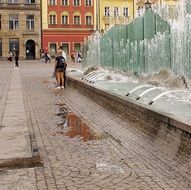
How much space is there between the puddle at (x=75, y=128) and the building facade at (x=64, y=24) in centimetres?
5938

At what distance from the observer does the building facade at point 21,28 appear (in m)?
69.6

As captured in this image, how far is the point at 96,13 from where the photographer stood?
7394 centimetres

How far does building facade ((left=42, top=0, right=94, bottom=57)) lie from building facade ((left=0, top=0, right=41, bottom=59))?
3.84ft

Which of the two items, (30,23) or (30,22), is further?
(30,22)

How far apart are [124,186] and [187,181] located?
0.78m

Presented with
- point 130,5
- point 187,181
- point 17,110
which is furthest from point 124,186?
point 130,5

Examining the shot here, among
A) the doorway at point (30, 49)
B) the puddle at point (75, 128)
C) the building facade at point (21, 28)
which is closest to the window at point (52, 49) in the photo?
the building facade at point (21, 28)

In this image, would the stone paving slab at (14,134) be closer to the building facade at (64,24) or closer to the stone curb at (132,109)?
the stone curb at (132,109)

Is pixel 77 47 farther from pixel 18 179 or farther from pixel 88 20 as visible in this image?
pixel 18 179

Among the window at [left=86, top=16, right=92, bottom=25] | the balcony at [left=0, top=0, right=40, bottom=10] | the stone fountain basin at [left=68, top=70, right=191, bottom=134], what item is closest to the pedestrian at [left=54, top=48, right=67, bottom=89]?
the stone fountain basin at [left=68, top=70, right=191, bottom=134]

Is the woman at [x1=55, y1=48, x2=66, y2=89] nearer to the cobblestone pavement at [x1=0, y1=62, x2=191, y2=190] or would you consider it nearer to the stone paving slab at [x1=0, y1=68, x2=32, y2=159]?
the stone paving slab at [x1=0, y1=68, x2=32, y2=159]

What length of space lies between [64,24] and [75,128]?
6351cm

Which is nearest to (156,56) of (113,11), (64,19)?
(64,19)

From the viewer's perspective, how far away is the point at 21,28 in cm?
Result: 7019
